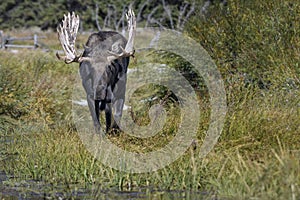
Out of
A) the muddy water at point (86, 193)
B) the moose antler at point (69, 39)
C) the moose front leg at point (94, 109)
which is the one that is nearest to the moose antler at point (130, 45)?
the moose antler at point (69, 39)

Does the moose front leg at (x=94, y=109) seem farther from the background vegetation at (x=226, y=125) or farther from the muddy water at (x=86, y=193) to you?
the muddy water at (x=86, y=193)

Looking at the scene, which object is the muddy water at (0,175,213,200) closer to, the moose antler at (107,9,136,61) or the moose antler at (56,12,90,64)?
the moose antler at (56,12,90,64)

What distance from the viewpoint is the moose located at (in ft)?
35.2

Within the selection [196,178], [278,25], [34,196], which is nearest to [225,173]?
[196,178]

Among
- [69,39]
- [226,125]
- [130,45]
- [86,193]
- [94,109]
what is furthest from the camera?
[130,45]

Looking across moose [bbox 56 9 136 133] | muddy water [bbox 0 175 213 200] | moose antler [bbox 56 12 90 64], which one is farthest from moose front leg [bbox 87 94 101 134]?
muddy water [bbox 0 175 213 200]

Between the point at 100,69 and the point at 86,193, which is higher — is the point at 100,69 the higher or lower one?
the higher one

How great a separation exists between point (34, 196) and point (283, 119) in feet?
10.3

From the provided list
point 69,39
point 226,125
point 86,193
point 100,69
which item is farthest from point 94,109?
point 86,193

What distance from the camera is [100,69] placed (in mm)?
10828

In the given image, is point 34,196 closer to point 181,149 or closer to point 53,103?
point 181,149

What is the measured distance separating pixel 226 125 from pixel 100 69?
10.5 ft

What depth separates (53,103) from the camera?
48.1ft

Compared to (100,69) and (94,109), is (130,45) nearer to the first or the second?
(100,69)
